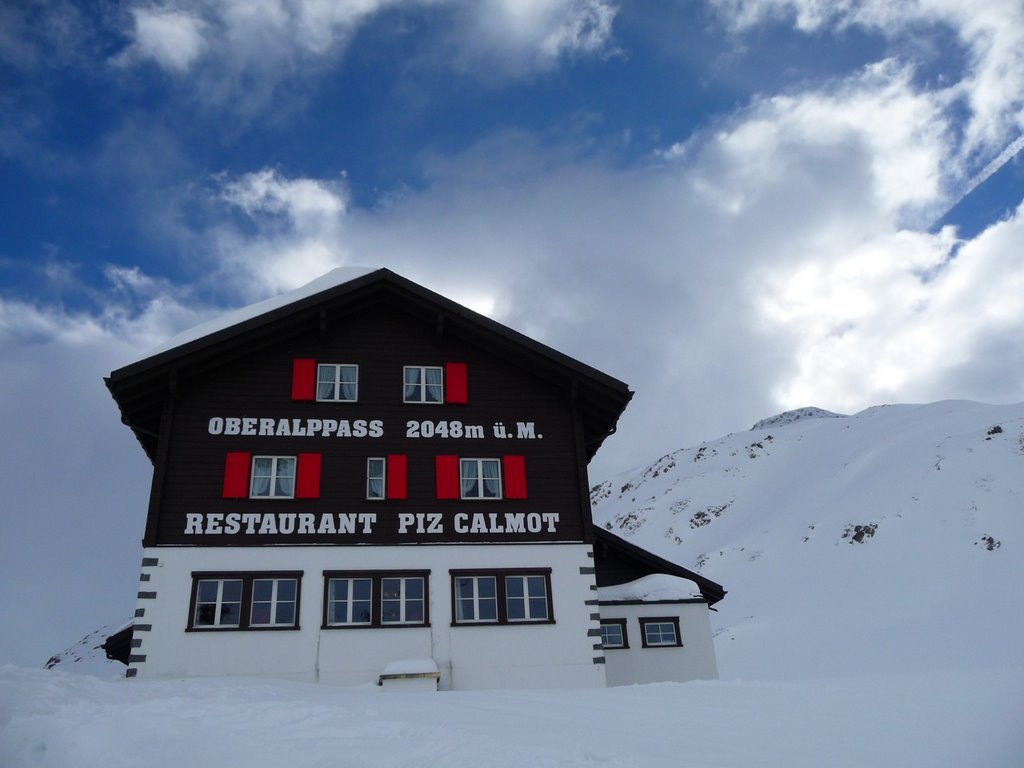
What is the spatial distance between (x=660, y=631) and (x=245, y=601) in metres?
12.0

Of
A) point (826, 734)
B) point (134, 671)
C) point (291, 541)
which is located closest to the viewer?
point (826, 734)

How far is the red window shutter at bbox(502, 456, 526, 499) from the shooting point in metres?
21.6

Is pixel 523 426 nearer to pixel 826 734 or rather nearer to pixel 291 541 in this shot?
pixel 291 541

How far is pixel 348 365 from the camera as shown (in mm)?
22453

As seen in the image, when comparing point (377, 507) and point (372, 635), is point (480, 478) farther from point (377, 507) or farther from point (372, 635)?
point (372, 635)

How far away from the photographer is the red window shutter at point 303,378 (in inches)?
850

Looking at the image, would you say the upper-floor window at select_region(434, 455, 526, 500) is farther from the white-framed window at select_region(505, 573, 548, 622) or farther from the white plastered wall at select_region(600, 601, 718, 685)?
the white plastered wall at select_region(600, 601, 718, 685)

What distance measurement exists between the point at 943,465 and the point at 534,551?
46606 millimetres

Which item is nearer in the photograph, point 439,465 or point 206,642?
point 206,642

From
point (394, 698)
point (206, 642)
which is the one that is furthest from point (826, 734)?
point (206, 642)

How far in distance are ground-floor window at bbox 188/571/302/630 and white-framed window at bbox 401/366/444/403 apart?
5634 mm

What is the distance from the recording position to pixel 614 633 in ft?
77.4

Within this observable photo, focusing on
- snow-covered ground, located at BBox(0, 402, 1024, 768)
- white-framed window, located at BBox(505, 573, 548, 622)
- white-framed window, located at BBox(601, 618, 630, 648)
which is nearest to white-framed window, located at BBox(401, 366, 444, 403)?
white-framed window, located at BBox(505, 573, 548, 622)

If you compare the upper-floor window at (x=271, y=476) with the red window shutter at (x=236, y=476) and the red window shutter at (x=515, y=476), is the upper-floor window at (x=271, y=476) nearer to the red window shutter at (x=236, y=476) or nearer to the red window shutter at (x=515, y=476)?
the red window shutter at (x=236, y=476)
